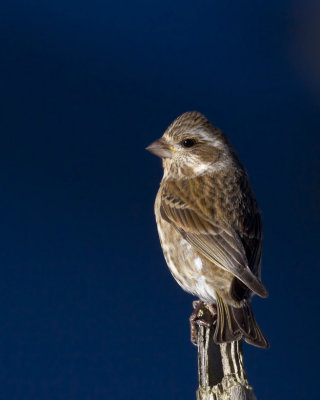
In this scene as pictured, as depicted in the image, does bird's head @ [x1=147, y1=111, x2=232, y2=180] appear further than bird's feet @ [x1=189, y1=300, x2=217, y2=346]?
Yes

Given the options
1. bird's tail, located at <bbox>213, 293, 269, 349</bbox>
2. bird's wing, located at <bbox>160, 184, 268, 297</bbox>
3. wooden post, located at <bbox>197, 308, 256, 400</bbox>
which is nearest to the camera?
wooden post, located at <bbox>197, 308, 256, 400</bbox>

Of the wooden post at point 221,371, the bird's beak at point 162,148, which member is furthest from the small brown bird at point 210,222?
the wooden post at point 221,371

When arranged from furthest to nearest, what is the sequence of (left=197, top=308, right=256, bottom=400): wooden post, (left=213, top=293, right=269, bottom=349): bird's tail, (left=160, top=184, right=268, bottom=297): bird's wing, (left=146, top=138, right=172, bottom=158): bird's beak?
(left=146, top=138, right=172, bottom=158): bird's beak, (left=160, top=184, right=268, bottom=297): bird's wing, (left=213, top=293, right=269, bottom=349): bird's tail, (left=197, top=308, right=256, bottom=400): wooden post

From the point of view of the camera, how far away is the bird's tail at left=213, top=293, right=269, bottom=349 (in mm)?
1884

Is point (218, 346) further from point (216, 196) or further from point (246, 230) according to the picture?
point (216, 196)

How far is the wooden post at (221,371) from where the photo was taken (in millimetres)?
1526

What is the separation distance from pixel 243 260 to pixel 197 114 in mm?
650

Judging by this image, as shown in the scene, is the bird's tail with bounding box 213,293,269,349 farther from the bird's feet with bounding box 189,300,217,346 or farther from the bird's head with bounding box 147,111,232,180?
the bird's head with bounding box 147,111,232,180

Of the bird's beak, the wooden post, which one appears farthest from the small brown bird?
the wooden post

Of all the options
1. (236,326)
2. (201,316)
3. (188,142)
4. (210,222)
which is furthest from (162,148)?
(236,326)

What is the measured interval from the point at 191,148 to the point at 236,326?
84 centimetres

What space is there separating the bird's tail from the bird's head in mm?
590

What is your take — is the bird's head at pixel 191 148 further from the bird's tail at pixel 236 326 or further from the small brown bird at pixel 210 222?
the bird's tail at pixel 236 326

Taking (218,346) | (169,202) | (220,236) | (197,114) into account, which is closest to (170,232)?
(169,202)
